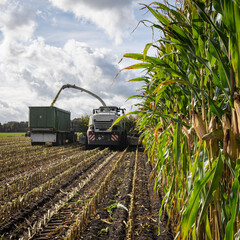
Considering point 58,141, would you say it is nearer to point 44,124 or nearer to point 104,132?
point 44,124

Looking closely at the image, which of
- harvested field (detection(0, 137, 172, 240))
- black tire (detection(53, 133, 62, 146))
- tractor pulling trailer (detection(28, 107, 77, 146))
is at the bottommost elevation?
harvested field (detection(0, 137, 172, 240))

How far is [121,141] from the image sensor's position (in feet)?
44.3

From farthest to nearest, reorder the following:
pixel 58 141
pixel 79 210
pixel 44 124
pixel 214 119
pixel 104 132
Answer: pixel 58 141 < pixel 44 124 < pixel 104 132 < pixel 79 210 < pixel 214 119

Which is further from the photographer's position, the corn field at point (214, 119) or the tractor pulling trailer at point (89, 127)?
the tractor pulling trailer at point (89, 127)

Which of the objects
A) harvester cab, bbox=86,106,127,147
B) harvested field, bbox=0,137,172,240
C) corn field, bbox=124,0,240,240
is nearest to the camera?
corn field, bbox=124,0,240,240

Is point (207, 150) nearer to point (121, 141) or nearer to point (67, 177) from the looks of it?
point (67, 177)

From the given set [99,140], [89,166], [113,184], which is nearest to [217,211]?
[113,184]

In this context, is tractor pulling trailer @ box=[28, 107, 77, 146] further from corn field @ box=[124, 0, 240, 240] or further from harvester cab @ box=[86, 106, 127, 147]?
corn field @ box=[124, 0, 240, 240]

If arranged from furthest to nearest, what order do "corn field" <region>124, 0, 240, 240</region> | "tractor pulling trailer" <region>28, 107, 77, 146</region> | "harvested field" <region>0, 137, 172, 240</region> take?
"tractor pulling trailer" <region>28, 107, 77, 146</region>, "harvested field" <region>0, 137, 172, 240</region>, "corn field" <region>124, 0, 240, 240</region>

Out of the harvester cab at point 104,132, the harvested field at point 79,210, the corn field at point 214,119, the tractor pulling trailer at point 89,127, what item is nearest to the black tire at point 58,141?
the tractor pulling trailer at point 89,127

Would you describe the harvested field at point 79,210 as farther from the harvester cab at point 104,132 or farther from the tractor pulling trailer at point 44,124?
the tractor pulling trailer at point 44,124

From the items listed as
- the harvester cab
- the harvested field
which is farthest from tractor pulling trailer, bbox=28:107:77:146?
the harvested field

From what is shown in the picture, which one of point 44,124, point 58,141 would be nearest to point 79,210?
point 44,124

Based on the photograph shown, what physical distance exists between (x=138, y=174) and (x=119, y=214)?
325 cm
